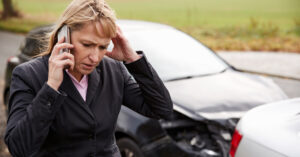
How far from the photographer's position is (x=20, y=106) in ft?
5.87

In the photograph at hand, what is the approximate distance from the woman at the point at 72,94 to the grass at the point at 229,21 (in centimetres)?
1095

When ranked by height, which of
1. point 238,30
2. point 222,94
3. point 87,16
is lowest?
point 238,30

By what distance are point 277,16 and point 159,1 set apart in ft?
43.5

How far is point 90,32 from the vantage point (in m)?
1.89

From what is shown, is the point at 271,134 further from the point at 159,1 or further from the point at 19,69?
the point at 159,1

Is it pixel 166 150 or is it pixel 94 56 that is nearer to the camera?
pixel 94 56

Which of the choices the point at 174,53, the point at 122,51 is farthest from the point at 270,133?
the point at 174,53

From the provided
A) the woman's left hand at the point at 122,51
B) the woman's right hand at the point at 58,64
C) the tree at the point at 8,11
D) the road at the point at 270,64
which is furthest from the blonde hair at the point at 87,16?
the tree at the point at 8,11

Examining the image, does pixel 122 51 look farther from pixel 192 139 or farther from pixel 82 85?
pixel 192 139

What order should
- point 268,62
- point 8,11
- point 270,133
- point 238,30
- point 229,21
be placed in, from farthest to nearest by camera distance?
1. point 8,11
2. point 229,21
3. point 238,30
4. point 268,62
5. point 270,133

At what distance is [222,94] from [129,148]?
1236mm

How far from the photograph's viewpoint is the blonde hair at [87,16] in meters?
1.87

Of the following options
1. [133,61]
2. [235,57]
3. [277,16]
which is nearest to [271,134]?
[133,61]

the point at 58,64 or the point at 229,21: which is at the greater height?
the point at 58,64
